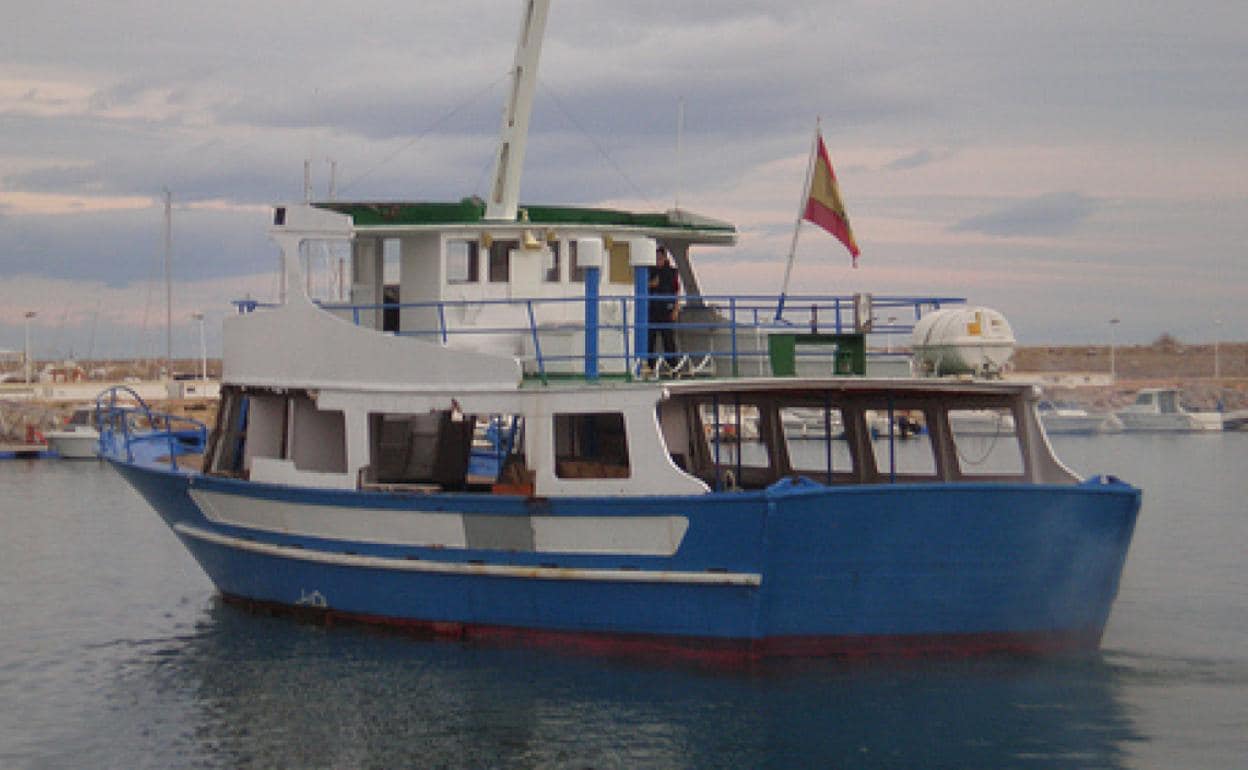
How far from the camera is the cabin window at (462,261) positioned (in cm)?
2061

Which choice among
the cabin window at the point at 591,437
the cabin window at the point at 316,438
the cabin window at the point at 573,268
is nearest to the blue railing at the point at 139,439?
the cabin window at the point at 316,438

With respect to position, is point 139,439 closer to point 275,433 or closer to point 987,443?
point 275,433

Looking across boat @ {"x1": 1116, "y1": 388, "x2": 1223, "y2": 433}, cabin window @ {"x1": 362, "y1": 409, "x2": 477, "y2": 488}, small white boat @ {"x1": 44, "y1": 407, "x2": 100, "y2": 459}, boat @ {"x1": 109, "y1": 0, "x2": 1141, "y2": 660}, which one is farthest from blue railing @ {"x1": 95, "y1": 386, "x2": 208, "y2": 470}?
boat @ {"x1": 1116, "y1": 388, "x2": 1223, "y2": 433}

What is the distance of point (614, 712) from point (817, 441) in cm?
3055

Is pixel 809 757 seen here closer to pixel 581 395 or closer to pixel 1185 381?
pixel 581 395

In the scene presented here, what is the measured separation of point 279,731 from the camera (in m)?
16.1

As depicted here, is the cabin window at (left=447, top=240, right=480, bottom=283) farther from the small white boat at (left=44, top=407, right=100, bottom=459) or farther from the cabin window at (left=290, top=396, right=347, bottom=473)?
the small white boat at (left=44, top=407, right=100, bottom=459)

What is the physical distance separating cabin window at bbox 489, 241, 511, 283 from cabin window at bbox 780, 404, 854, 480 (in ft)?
12.7

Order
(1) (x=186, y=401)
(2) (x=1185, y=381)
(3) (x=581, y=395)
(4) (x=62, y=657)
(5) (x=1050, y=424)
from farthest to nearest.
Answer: (2) (x=1185, y=381), (5) (x=1050, y=424), (1) (x=186, y=401), (4) (x=62, y=657), (3) (x=581, y=395)

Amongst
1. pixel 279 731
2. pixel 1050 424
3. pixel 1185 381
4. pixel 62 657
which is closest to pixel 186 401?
pixel 1050 424

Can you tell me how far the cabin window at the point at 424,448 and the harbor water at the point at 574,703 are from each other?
2.30 metres

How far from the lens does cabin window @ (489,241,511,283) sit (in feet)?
67.4

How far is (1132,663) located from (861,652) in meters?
3.41

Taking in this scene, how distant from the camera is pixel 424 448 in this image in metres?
21.3
